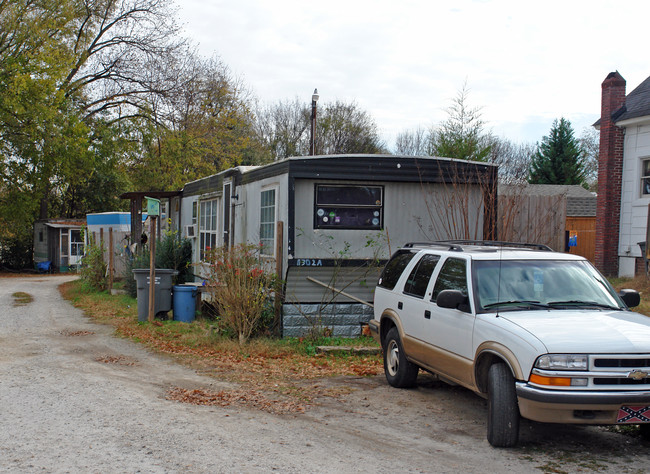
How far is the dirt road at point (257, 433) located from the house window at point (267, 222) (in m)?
3.35

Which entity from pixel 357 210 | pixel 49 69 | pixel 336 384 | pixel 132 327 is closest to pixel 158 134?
pixel 49 69

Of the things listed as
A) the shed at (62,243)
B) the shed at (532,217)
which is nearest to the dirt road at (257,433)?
the shed at (532,217)

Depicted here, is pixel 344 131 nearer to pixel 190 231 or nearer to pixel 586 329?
pixel 190 231

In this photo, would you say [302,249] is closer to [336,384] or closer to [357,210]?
[357,210]

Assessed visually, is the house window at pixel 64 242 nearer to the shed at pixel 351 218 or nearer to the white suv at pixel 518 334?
the shed at pixel 351 218

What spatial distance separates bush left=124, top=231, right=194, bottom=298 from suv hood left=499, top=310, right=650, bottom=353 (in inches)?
465

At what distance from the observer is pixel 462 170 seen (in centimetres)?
1118

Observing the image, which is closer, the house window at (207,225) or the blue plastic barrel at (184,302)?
the blue plastic barrel at (184,302)

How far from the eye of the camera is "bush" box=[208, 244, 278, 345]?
400 inches

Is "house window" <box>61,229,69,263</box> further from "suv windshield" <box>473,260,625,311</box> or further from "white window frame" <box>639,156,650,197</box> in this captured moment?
"suv windshield" <box>473,260,625,311</box>

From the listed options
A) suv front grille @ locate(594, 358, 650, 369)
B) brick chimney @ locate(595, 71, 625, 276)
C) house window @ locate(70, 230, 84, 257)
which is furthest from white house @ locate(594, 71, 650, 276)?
house window @ locate(70, 230, 84, 257)

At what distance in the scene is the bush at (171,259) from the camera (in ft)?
53.4

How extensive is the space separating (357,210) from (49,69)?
2201 cm

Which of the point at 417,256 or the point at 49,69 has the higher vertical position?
the point at 49,69
